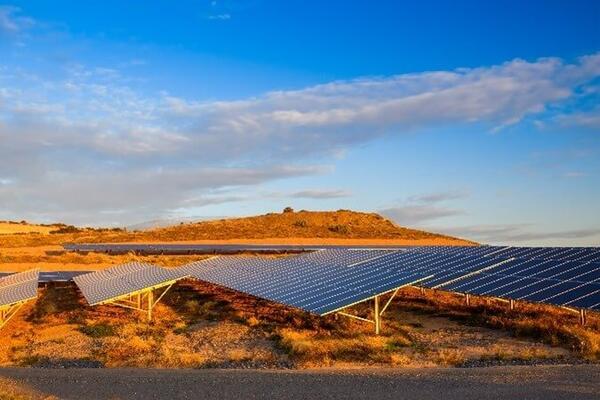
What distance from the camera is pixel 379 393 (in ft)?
49.0

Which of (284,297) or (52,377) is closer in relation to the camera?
(52,377)

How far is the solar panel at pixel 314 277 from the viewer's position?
22234 mm

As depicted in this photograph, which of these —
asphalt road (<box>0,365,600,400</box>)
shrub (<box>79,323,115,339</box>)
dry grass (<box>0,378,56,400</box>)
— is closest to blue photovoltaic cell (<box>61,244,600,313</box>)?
asphalt road (<box>0,365,600,400</box>)

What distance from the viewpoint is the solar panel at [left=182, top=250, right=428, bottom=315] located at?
72.9ft

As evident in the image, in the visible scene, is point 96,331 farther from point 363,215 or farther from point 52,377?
point 363,215

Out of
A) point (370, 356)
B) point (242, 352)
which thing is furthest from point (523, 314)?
point (242, 352)

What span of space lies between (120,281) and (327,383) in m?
15.6

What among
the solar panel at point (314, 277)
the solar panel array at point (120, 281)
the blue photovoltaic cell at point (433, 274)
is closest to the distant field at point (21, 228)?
the solar panel array at point (120, 281)

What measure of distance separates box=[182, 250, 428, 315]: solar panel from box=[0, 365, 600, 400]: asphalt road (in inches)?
157

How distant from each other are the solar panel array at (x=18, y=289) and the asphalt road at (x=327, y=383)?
5.58m

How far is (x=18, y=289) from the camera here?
85.5ft

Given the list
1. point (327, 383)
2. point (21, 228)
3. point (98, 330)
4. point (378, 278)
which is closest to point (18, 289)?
point (98, 330)

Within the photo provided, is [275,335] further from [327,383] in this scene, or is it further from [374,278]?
[327,383]

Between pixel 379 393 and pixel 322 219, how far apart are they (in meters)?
104
